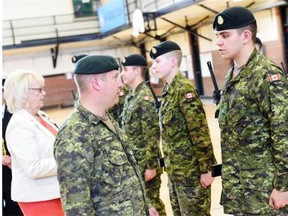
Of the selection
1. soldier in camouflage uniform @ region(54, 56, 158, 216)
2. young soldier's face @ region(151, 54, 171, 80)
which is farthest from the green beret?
young soldier's face @ region(151, 54, 171, 80)

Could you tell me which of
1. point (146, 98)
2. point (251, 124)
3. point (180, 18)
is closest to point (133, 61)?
point (146, 98)

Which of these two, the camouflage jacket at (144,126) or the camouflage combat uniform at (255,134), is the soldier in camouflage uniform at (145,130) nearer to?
the camouflage jacket at (144,126)

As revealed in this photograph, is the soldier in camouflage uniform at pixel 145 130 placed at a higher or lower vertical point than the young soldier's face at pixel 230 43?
lower

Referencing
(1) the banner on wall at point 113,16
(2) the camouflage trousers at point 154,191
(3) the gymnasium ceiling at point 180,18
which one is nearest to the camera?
(2) the camouflage trousers at point 154,191

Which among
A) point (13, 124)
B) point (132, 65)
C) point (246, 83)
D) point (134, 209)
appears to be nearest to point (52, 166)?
point (13, 124)

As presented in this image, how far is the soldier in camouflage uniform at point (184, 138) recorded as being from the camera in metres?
2.63

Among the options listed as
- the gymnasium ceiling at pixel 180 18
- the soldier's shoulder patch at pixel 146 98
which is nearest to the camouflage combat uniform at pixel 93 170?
the soldier's shoulder patch at pixel 146 98

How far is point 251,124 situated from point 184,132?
2.68 ft

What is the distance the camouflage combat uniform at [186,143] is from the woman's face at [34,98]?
85 cm

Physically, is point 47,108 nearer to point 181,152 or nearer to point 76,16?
point 76,16

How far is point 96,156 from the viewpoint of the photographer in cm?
164

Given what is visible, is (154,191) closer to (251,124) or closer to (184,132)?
(184,132)

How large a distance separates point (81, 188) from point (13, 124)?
0.89m

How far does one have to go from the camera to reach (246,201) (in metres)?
1.97
